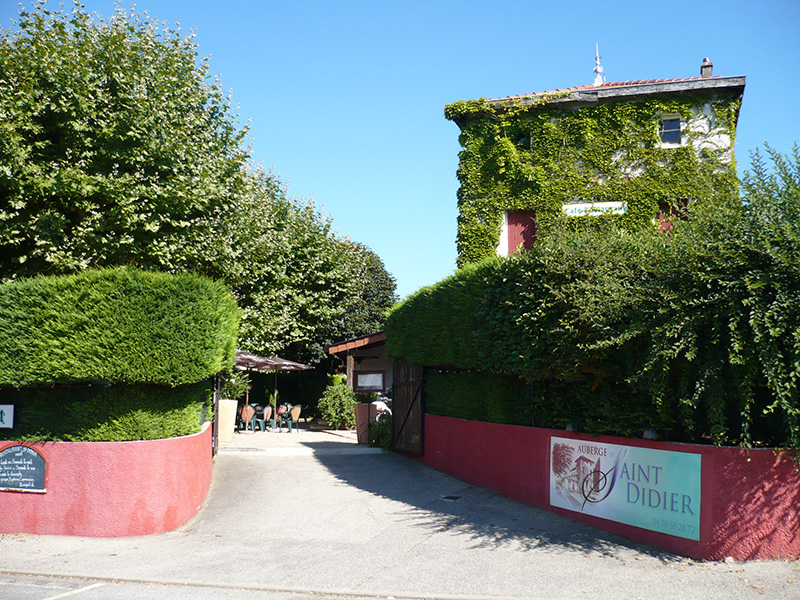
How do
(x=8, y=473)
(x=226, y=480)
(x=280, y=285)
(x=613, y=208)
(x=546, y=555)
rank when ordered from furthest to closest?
1. (x=280, y=285)
2. (x=613, y=208)
3. (x=226, y=480)
4. (x=8, y=473)
5. (x=546, y=555)

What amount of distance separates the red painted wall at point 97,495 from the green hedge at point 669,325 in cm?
546

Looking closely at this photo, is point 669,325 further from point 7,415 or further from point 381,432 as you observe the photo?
point 381,432

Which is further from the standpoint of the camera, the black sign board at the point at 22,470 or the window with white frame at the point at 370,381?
the window with white frame at the point at 370,381

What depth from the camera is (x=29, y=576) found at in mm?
7254


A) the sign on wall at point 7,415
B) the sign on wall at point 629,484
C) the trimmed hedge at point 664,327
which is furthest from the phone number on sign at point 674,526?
the sign on wall at point 7,415

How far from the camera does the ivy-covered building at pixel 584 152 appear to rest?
1834 cm

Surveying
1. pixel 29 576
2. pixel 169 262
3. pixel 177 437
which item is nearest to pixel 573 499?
pixel 177 437

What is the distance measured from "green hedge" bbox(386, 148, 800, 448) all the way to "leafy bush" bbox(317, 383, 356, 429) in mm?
12692

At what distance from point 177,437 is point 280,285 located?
13.6 m

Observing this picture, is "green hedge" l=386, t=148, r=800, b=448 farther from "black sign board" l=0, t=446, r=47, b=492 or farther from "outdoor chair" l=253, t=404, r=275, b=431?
"outdoor chair" l=253, t=404, r=275, b=431

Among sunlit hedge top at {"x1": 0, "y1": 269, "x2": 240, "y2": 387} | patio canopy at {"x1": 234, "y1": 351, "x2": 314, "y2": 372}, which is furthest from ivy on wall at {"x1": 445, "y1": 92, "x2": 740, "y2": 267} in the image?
sunlit hedge top at {"x1": 0, "y1": 269, "x2": 240, "y2": 387}

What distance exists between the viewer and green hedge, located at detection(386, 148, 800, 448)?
22.9 ft

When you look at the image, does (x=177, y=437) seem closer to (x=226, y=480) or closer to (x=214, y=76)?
(x=226, y=480)

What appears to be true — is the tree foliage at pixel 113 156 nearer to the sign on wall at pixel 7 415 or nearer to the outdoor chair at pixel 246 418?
the sign on wall at pixel 7 415
